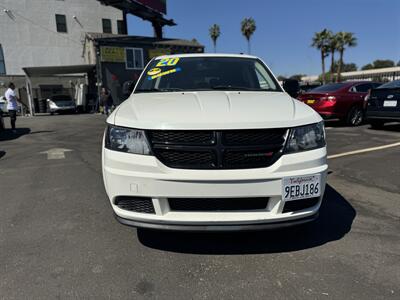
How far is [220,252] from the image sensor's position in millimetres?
2715

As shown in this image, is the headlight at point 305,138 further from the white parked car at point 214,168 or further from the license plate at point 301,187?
the license plate at point 301,187

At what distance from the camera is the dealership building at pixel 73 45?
24.5m

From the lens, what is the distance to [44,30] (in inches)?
1314

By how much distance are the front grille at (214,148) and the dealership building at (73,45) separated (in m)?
23.0

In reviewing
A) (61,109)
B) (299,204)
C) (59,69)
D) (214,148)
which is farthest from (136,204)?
(59,69)

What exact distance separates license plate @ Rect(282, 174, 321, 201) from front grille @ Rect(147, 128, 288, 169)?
0.65 feet

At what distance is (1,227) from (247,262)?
97.0 inches

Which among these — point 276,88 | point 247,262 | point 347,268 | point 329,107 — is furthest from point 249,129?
point 329,107

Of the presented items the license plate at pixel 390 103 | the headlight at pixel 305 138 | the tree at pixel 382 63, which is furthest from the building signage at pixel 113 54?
the tree at pixel 382 63

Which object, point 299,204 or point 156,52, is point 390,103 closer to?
point 299,204

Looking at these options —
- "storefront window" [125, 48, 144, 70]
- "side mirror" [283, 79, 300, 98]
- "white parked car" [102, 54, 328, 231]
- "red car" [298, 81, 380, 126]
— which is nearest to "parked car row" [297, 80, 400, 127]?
"red car" [298, 81, 380, 126]

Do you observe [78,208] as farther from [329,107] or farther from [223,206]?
[329,107]

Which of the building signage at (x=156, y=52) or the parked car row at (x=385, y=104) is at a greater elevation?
the building signage at (x=156, y=52)

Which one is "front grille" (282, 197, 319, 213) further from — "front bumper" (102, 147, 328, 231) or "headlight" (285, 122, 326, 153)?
"headlight" (285, 122, 326, 153)
